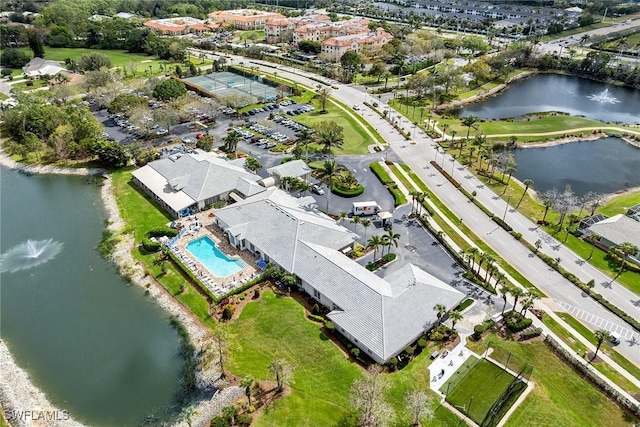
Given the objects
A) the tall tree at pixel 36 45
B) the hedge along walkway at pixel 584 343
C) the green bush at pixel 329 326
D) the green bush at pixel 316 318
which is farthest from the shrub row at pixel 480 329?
the tall tree at pixel 36 45

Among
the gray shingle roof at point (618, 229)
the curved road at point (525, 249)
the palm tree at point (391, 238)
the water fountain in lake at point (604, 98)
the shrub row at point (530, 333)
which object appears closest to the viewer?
the shrub row at point (530, 333)

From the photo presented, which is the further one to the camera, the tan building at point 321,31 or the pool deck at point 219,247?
the tan building at point 321,31

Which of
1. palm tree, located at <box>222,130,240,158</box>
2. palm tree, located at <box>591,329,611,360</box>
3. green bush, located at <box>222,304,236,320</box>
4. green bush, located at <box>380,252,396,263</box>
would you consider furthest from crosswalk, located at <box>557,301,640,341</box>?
palm tree, located at <box>222,130,240,158</box>

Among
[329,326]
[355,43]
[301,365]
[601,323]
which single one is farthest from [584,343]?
[355,43]

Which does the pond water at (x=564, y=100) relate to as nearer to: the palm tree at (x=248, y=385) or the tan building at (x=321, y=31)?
the tan building at (x=321, y=31)

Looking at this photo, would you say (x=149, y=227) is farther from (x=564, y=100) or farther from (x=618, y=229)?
(x=564, y=100)

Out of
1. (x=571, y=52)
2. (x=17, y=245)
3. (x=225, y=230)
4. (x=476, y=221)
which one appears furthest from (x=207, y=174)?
(x=571, y=52)
